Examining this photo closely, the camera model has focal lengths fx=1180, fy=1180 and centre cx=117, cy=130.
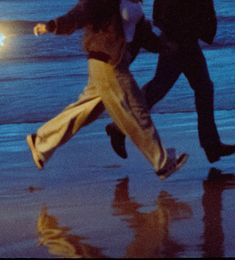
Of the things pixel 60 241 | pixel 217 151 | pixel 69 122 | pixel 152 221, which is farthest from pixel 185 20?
pixel 60 241

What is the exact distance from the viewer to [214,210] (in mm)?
6996

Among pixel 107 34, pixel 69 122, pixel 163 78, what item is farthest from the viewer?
pixel 163 78

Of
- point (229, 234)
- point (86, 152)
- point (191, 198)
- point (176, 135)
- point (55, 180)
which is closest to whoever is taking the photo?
point (229, 234)

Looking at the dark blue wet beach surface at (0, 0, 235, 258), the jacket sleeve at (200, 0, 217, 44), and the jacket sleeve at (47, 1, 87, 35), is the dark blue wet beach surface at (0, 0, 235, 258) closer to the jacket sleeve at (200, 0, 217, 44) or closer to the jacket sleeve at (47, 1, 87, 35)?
the jacket sleeve at (200, 0, 217, 44)

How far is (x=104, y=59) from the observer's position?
7578mm

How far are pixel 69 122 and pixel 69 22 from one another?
93 centimetres

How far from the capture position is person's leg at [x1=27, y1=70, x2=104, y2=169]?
7895 mm

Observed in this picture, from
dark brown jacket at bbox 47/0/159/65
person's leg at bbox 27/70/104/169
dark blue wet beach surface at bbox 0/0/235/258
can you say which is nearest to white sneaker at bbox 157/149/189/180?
dark blue wet beach surface at bbox 0/0/235/258

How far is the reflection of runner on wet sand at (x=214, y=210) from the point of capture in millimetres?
6074

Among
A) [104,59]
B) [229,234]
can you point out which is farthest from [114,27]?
[229,234]

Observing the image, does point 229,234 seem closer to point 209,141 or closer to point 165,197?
point 165,197

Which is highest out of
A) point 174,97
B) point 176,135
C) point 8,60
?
point 176,135

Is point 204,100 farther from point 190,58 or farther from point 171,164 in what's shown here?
point 171,164

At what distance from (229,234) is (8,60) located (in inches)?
473
